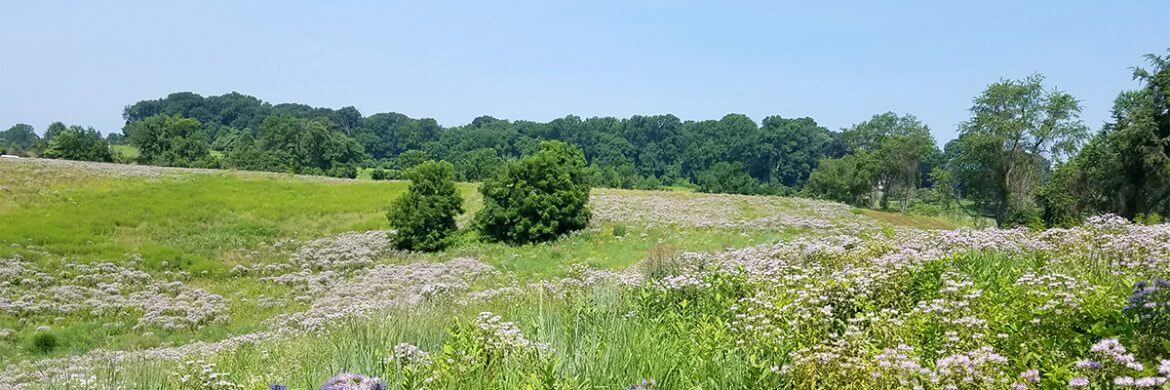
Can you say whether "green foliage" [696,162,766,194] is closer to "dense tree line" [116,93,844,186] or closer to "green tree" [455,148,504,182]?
"dense tree line" [116,93,844,186]

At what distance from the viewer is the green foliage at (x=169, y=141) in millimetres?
82000

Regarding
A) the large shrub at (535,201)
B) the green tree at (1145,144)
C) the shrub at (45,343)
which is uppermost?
the green tree at (1145,144)

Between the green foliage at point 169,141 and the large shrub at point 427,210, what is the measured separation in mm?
61155

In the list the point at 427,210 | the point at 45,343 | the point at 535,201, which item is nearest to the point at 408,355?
the point at 45,343

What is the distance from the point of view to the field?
176 inches

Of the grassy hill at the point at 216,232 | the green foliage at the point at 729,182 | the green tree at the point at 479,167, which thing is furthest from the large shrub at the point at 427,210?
the green foliage at the point at 729,182

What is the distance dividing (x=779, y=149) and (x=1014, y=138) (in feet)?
268

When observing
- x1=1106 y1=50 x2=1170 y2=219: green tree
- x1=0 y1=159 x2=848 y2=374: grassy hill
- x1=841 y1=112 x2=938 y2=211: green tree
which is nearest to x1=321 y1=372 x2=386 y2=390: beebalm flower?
x1=0 y1=159 x2=848 y2=374: grassy hill

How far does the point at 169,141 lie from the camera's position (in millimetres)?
84875

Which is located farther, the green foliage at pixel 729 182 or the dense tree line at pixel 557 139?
the dense tree line at pixel 557 139

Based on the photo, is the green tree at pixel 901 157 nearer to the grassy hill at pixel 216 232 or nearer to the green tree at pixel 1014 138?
the green tree at pixel 1014 138

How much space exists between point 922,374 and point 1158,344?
1628mm

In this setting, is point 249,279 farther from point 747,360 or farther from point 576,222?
point 747,360

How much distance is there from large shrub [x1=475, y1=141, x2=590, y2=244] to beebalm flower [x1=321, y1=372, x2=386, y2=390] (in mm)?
25615
